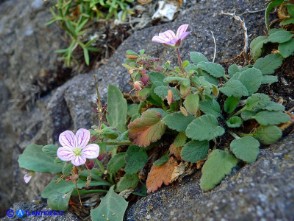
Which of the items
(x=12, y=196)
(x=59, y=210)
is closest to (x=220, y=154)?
(x=59, y=210)

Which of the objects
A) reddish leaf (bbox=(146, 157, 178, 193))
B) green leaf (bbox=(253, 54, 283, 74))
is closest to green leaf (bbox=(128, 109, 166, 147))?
reddish leaf (bbox=(146, 157, 178, 193))

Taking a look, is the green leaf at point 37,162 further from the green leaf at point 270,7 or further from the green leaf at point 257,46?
the green leaf at point 270,7

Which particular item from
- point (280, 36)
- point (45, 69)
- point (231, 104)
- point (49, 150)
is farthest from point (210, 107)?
point (45, 69)

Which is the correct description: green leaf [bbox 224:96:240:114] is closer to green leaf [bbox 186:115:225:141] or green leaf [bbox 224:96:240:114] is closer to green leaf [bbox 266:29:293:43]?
green leaf [bbox 186:115:225:141]

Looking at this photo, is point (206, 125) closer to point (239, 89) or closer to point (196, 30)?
point (239, 89)

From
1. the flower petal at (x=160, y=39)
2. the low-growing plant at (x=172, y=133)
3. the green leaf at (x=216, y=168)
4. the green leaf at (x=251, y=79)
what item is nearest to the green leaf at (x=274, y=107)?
the low-growing plant at (x=172, y=133)
